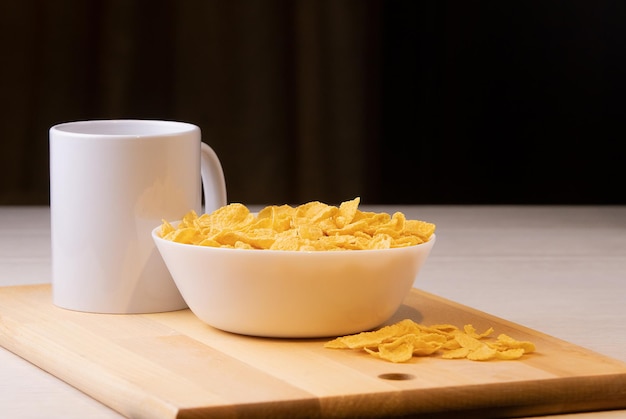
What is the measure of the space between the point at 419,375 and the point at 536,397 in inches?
3.4

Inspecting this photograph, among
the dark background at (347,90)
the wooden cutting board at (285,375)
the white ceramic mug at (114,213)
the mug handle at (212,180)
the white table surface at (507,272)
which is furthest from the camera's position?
the dark background at (347,90)

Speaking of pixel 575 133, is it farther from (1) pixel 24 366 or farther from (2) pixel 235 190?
(1) pixel 24 366

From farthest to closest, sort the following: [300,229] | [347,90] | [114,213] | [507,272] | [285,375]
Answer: [347,90] → [507,272] → [114,213] → [300,229] → [285,375]

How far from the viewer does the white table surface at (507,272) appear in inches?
34.0

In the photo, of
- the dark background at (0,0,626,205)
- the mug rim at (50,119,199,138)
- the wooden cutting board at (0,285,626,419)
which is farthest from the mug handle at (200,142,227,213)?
the dark background at (0,0,626,205)

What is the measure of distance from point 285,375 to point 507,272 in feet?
2.08

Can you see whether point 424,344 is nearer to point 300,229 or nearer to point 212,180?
point 300,229

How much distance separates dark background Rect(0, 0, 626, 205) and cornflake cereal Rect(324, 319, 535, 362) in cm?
184

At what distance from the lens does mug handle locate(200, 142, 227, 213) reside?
3.78ft

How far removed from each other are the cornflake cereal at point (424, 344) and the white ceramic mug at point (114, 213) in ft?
0.78

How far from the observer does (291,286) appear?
914mm

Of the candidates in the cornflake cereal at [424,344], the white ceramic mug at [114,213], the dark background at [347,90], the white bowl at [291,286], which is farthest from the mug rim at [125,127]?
the dark background at [347,90]

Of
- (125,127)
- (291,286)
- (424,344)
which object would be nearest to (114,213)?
(125,127)

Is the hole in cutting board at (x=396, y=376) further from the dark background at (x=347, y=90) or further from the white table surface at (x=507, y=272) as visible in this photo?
the dark background at (x=347, y=90)
